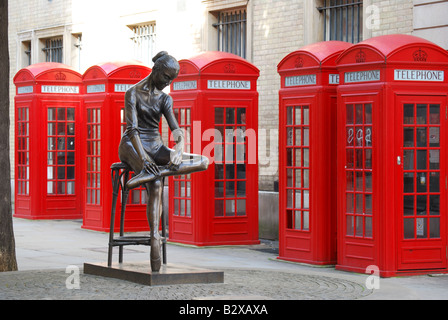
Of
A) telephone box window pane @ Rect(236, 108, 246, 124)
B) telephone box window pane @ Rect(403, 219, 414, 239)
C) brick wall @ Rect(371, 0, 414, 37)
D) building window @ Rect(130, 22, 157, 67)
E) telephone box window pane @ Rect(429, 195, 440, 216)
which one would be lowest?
telephone box window pane @ Rect(403, 219, 414, 239)

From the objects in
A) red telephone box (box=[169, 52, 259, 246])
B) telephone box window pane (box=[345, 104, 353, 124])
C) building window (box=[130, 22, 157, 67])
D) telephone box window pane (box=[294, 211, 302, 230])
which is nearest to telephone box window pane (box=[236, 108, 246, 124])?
red telephone box (box=[169, 52, 259, 246])

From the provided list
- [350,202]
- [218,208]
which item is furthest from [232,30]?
[350,202]

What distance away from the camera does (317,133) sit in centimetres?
1174

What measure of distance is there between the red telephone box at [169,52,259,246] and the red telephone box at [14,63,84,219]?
181 inches

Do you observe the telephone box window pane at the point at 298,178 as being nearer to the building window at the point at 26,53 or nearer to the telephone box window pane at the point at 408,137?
the telephone box window pane at the point at 408,137

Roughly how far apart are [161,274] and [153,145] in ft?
4.87

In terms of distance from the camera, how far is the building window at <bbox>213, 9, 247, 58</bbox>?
1733 cm

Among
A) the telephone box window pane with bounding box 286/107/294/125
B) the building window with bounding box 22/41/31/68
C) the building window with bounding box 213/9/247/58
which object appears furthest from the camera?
the building window with bounding box 22/41/31/68

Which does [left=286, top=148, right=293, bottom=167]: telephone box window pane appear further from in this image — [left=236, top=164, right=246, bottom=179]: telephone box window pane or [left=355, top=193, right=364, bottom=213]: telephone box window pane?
[left=236, top=164, right=246, bottom=179]: telephone box window pane

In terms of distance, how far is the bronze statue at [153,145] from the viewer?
31.1 feet
